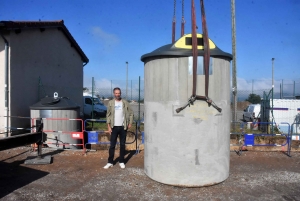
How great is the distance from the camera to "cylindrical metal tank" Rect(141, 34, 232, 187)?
4.42m

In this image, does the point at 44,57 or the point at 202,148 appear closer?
the point at 202,148

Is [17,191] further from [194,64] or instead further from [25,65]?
[25,65]

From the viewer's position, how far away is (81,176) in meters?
5.25

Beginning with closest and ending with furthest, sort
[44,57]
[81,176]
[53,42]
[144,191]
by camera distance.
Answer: [144,191] → [81,176] → [44,57] → [53,42]

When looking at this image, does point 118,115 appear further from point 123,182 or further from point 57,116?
point 57,116

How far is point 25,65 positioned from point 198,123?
845 cm

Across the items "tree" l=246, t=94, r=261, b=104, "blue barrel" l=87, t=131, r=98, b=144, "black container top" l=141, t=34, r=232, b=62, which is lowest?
"blue barrel" l=87, t=131, r=98, b=144

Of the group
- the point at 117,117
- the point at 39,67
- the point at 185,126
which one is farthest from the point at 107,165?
the point at 39,67

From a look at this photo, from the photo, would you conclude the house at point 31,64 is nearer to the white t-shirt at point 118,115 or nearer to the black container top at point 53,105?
the black container top at point 53,105

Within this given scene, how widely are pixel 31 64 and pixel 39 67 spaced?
2.72 feet

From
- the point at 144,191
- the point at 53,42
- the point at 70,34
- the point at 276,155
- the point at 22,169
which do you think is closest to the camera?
the point at 144,191

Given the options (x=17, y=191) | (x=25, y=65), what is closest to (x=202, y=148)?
(x=17, y=191)

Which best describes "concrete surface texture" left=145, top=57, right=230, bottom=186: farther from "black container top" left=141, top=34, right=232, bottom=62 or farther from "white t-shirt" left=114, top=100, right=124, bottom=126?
"white t-shirt" left=114, top=100, right=124, bottom=126

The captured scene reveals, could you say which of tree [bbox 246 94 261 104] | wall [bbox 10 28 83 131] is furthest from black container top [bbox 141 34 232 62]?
tree [bbox 246 94 261 104]
